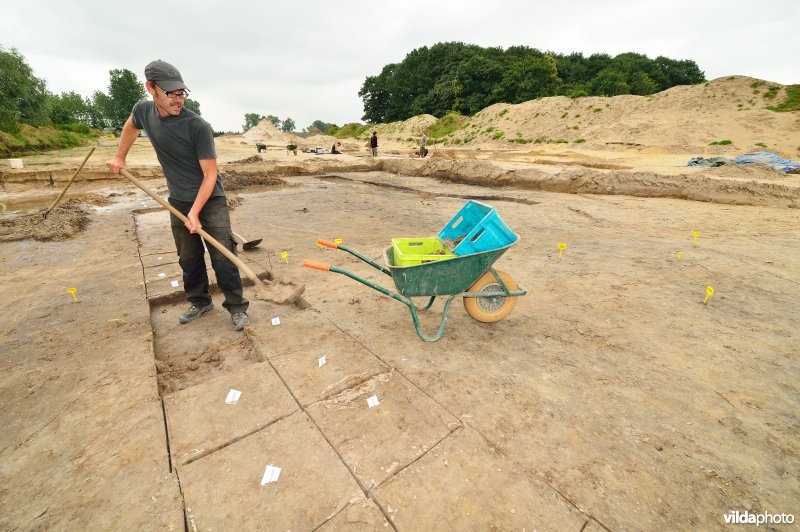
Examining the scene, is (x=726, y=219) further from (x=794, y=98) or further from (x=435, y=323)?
(x=794, y=98)

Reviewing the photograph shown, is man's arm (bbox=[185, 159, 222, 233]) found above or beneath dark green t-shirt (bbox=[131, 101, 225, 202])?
beneath

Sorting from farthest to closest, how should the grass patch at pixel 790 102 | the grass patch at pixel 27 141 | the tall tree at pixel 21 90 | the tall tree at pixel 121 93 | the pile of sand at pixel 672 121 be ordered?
the tall tree at pixel 121 93 → the tall tree at pixel 21 90 → the grass patch at pixel 790 102 → the pile of sand at pixel 672 121 → the grass patch at pixel 27 141

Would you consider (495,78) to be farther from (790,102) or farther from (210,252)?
(210,252)

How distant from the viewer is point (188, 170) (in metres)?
2.72

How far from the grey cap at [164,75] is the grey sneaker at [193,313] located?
190 cm

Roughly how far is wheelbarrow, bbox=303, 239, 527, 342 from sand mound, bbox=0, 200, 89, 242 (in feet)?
17.1

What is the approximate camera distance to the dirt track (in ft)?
5.14

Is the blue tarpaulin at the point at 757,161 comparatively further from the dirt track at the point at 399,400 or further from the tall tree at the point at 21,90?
the tall tree at the point at 21,90

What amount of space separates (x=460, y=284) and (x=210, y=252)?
87.9 inches

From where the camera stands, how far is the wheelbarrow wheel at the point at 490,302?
294cm

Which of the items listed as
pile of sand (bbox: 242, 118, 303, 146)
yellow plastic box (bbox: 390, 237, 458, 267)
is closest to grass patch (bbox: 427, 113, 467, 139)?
pile of sand (bbox: 242, 118, 303, 146)

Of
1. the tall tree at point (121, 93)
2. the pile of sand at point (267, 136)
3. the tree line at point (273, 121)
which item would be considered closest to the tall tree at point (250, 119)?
the tree line at point (273, 121)

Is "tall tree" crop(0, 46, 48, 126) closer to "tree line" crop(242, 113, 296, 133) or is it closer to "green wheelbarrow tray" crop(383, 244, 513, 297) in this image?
"green wheelbarrow tray" crop(383, 244, 513, 297)

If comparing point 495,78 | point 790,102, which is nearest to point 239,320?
point 790,102
